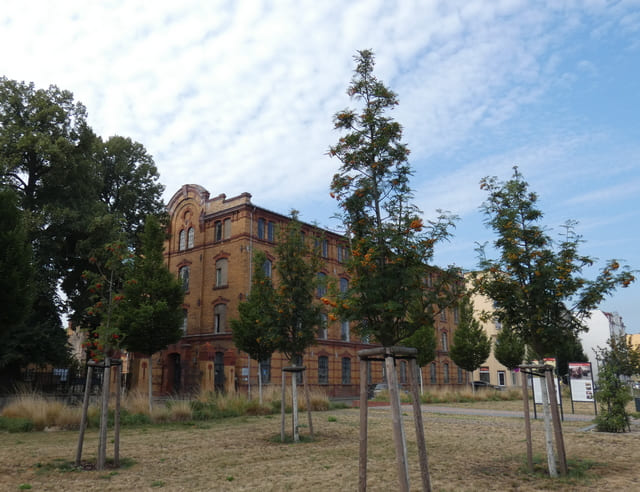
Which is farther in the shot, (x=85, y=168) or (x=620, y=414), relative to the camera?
(x=85, y=168)

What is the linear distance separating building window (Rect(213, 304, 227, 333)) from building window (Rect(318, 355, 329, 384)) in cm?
717

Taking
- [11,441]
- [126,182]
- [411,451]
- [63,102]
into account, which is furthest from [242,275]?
[411,451]

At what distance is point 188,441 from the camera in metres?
11.7

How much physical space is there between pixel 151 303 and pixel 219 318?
986 centimetres

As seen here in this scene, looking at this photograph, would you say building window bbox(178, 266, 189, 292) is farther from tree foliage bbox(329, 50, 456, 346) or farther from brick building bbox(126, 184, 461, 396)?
tree foliage bbox(329, 50, 456, 346)

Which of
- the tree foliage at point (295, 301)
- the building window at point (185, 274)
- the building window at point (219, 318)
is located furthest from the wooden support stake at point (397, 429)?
the building window at point (185, 274)

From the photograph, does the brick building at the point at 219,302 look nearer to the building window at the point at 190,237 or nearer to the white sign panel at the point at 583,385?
the building window at the point at 190,237

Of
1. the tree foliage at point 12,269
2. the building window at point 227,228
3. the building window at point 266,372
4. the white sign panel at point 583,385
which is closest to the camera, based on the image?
the tree foliage at point 12,269

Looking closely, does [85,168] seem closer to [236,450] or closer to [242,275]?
[242,275]

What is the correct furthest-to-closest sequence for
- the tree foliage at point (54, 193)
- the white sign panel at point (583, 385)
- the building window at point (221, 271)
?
1. the building window at point (221, 271)
2. the tree foliage at point (54, 193)
3. the white sign panel at point (583, 385)

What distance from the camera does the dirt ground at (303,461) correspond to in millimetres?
7156

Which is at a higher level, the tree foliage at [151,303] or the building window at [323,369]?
the tree foliage at [151,303]

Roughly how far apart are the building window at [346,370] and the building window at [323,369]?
1.76 metres

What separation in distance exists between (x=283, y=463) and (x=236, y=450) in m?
1.92
